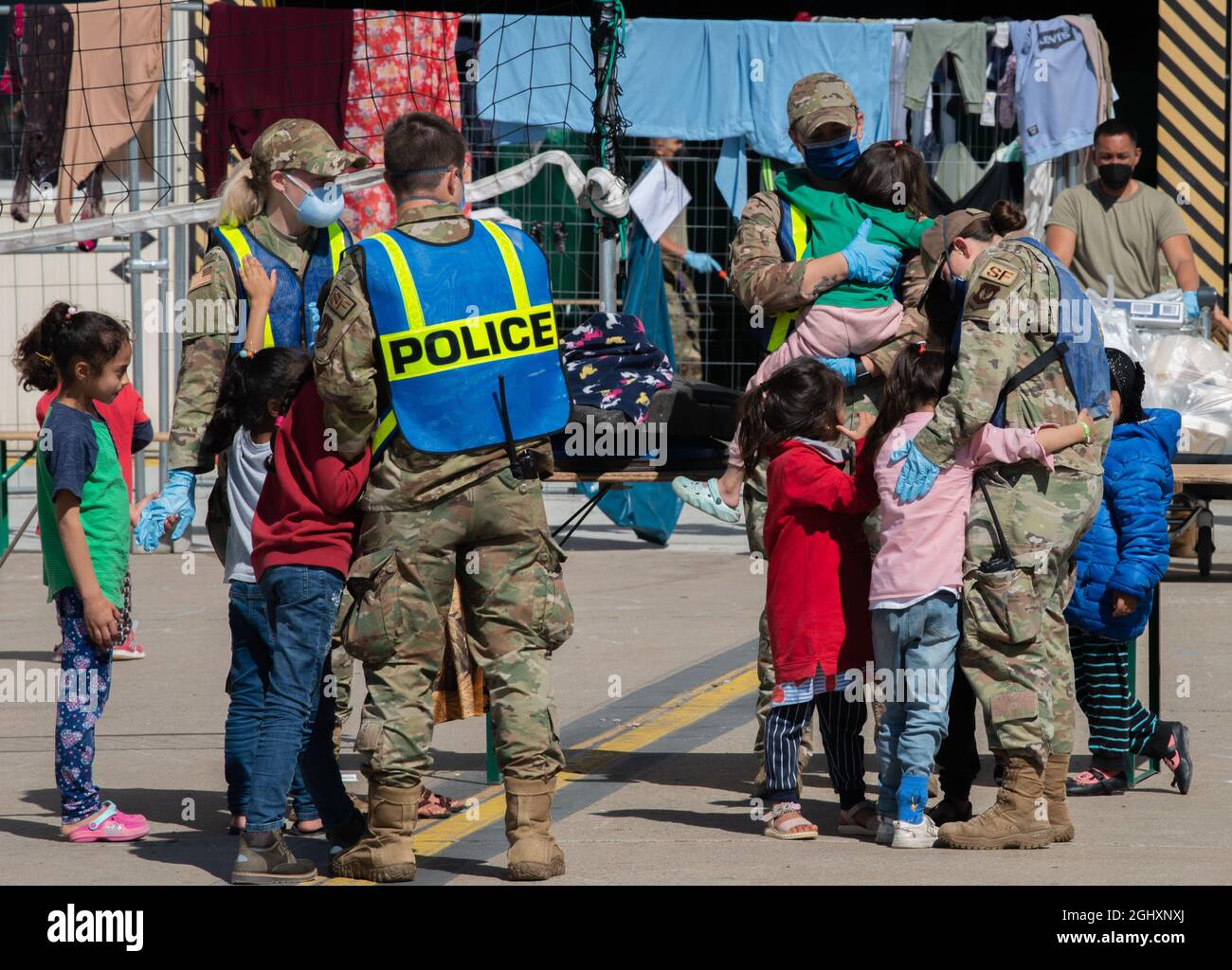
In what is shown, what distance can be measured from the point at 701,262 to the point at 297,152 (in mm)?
8405

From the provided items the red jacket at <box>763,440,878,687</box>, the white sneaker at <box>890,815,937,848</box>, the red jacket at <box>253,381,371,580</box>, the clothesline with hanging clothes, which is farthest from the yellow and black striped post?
the red jacket at <box>253,381,371,580</box>

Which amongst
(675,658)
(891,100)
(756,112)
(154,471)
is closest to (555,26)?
(756,112)

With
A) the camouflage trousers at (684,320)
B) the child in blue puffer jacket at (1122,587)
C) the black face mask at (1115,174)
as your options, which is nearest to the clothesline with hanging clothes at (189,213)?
the black face mask at (1115,174)

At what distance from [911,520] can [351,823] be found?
1815 millimetres

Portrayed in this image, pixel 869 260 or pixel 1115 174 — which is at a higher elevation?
pixel 1115 174

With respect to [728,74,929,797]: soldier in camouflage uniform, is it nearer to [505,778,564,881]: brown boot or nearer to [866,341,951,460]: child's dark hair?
[866,341,951,460]: child's dark hair

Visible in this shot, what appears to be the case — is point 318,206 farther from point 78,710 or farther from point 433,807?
point 433,807

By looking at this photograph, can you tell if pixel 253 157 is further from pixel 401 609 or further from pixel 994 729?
pixel 994 729

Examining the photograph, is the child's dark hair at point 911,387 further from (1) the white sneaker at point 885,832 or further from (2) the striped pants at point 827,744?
(1) the white sneaker at point 885,832

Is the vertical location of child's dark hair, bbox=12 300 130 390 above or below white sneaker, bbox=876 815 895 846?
above

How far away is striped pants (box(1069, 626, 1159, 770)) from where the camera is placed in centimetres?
592

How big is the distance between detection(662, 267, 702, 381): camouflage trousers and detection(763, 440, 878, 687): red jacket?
8.41m

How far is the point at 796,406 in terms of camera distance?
5.34 m


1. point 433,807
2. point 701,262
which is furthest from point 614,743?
point 701,262
